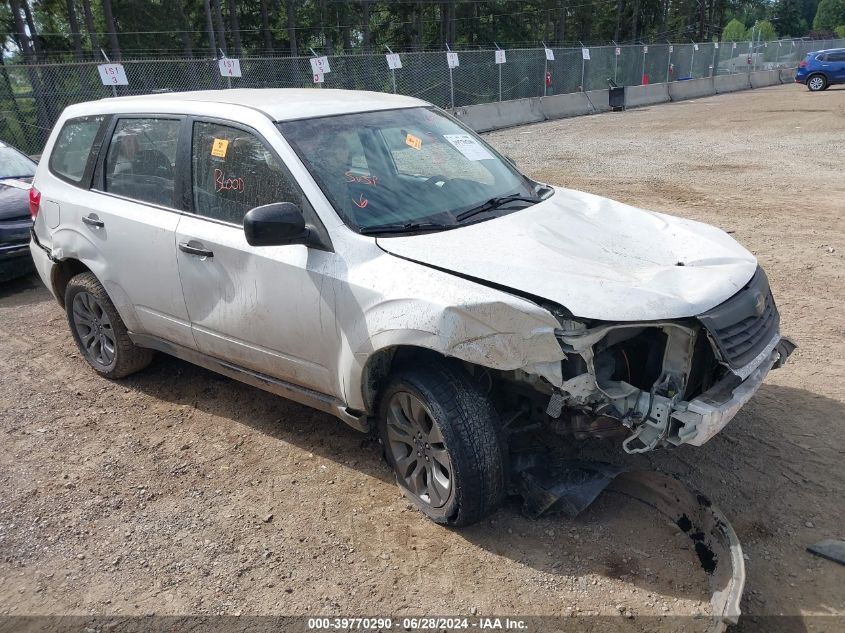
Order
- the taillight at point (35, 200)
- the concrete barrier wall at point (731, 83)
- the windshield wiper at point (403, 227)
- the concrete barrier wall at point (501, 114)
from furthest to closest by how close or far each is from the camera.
Result: the concrete barrier wall at point (731, 83), the concrete barrier wall at point (501, 114), the taillight at point (35, 200), the windshield wiper at point (403, 227)

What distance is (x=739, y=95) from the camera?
30.4 meters

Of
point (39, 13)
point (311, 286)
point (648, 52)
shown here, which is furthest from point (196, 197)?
point (39, 13)

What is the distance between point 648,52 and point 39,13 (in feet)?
94.4

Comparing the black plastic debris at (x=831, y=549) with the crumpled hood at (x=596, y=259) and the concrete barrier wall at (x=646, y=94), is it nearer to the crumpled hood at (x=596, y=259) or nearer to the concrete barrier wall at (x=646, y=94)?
the crumpled hood at (x=596, y=259)

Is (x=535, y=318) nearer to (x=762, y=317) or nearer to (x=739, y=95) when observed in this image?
(x=762, y=317)

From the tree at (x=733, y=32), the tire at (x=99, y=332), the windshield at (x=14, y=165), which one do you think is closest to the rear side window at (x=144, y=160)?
the tire at (x=99, y=332)

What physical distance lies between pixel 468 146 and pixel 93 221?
2455mm

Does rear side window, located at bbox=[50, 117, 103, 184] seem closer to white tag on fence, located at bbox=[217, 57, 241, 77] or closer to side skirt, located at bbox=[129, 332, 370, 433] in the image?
side skirt, located at bbox=[129, 332, 370, 433]

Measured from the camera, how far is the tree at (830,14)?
93500 millimetres

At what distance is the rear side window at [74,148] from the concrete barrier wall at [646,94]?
2510cm

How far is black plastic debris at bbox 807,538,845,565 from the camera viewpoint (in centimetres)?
307

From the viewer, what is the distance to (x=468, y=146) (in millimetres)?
4320

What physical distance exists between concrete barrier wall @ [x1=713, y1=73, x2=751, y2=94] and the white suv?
32093 mm

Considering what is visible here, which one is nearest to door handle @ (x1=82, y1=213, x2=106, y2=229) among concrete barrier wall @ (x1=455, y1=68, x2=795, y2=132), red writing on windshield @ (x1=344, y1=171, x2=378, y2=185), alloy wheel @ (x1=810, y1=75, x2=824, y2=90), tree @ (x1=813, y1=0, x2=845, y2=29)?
red writing on windshield @ (x1=344, y1=171, x2=378, y2=185)
